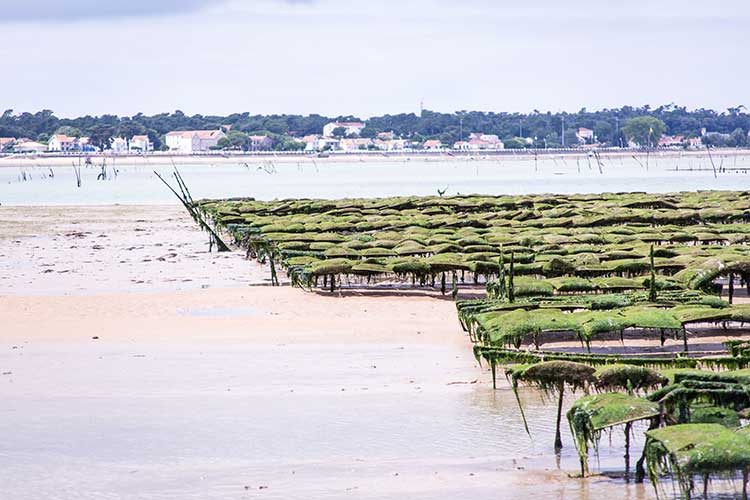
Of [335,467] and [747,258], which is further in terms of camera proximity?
[747,258]

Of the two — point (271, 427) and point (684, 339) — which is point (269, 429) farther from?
point (684, 339)

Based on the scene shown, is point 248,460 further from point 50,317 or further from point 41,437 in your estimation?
point 50,317

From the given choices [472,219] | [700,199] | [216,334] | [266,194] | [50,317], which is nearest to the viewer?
[216,334]

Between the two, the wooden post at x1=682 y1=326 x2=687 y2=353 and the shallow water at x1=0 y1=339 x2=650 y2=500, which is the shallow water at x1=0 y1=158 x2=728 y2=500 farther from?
the wooden post at x1=682 y1=326 x2=687 y2=353

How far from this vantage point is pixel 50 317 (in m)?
23.1

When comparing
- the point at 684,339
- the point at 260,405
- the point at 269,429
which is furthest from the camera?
the point at 684,339

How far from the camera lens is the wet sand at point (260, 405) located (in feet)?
38.3

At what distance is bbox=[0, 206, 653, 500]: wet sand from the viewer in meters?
11.7

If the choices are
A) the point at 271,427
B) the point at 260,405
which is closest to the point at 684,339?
the point at 260,405

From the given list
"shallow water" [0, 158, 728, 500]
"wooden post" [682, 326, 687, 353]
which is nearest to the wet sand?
"shallow water" [0, 158, 728, 500]

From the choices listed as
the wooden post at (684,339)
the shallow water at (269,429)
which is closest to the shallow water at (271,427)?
the shallow water at (269,429)

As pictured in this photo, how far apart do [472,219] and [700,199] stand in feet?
43.0

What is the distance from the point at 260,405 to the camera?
14945 millimetres

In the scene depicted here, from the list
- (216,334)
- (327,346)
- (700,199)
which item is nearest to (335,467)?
(327,346)
